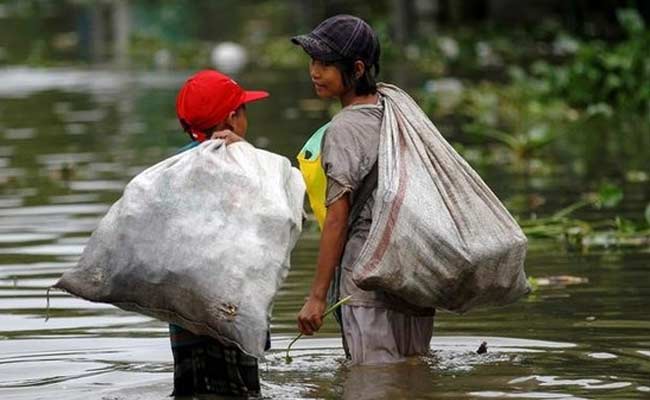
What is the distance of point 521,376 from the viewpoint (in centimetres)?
673

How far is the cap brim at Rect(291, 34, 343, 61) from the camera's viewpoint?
639 cm

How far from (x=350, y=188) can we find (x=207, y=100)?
58 centimetres

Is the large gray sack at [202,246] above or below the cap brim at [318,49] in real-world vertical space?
below

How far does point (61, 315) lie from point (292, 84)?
1574 centimetres

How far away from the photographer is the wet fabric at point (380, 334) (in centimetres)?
648

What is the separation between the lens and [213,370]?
6.40 m

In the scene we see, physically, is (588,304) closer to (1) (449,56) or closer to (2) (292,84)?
(2) (292,84)

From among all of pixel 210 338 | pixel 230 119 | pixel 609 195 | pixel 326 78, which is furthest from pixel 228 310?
pixel 609 195

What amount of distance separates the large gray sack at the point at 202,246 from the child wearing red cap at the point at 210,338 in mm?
187

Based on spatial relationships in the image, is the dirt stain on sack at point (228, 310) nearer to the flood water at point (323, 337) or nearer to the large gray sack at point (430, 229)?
the large gray sack at point (430, 229)

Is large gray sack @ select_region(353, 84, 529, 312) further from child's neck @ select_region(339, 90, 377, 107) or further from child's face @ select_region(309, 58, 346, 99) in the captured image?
child's face @ select_region(309, 58, 346, 99)

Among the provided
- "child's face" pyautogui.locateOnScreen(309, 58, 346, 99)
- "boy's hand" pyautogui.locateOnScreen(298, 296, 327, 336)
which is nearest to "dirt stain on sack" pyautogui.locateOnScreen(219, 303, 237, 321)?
"boy's hand" pyautogui.locateOnScreen(298, 296, 327, 336)

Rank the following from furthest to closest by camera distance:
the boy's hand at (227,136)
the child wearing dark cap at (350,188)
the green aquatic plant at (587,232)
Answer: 1. the green aquatic plant at (587,232)
2. the child wearing dark cap at (350,188)
3. the boy's hand at (227,136)

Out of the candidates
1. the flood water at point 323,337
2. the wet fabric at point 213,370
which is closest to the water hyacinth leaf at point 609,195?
the flood water at point 323,337
